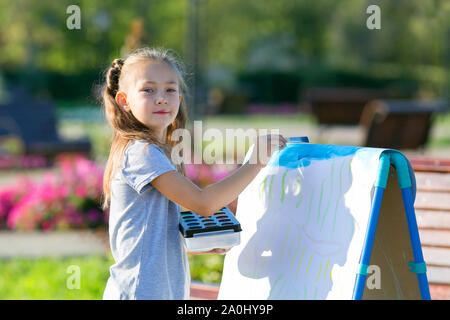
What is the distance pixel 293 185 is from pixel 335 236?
0.29 m

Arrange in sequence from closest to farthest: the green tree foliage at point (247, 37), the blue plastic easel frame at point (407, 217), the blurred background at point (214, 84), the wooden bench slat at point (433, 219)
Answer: the blue plastic easel frame at point (407, 217) → the wooden bench slat at point (433, 219) → the blurred background at point (214, 84) → the green tree foliage at point (247, 37)

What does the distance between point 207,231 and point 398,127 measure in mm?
7113

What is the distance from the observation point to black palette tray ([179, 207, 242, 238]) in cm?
189

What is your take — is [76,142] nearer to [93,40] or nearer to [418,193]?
[418,193]

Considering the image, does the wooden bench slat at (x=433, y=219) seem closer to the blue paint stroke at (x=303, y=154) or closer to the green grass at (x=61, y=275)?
the blue paint stroke at (x=303, y=154)

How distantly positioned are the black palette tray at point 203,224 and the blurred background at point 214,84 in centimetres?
282

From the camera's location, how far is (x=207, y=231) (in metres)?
1.93

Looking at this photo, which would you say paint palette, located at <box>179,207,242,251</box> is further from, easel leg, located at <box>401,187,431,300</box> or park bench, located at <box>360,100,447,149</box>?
park bench, located at <box>360,100,447,149</box>

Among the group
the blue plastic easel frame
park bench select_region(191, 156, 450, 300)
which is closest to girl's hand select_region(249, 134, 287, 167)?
the blue plastic easel frame

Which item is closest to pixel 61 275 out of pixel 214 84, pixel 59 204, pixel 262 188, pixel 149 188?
pixel 59 204

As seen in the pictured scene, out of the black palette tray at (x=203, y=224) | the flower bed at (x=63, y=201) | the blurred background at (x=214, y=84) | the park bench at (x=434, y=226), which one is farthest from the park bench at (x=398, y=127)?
the black palette tray at (x=203, y=224)

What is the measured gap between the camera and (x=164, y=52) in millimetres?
2115

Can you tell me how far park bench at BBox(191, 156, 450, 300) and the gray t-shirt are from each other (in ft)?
2.89

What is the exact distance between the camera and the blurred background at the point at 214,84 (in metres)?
5.98
